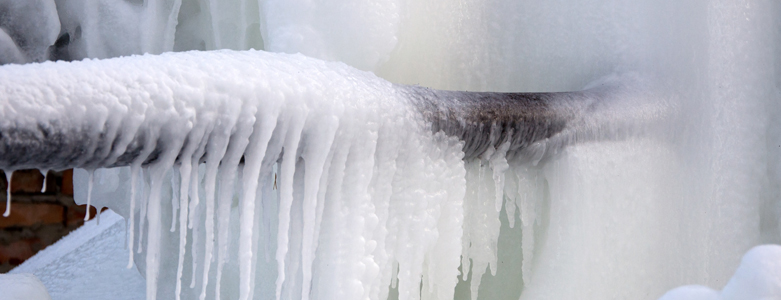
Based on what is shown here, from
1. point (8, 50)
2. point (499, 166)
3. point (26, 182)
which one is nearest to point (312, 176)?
point (499, 166)

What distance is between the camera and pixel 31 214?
4.72ft

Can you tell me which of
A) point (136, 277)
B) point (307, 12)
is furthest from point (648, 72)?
point (136, 277)

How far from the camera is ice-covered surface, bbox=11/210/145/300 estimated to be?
1.22m

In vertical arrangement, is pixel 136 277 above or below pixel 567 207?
below

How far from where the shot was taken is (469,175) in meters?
0.71

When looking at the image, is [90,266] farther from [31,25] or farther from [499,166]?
[499,166]

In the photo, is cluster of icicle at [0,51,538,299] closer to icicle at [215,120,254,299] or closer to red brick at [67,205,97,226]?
icicle at [215,120,254,299]

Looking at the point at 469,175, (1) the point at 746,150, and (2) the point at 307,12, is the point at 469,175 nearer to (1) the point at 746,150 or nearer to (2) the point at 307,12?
(2) the point at 307,12

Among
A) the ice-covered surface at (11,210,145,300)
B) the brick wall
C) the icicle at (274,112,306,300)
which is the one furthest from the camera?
the brick wall

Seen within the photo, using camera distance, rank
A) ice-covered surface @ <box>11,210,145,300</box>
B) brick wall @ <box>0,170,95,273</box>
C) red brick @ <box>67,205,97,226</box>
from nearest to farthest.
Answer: ice-covered surface @ <box>11,210,145,300</box>, brick wall @ <box>0,170,95,273</box>, red brick @ <box>67,205,97,226</box>

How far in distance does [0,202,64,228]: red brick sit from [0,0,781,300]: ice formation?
0.72 meters

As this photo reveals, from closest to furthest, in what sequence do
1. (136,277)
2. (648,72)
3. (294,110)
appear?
(294,110)
(648,72)
(136,277)

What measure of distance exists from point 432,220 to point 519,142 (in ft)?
0.47

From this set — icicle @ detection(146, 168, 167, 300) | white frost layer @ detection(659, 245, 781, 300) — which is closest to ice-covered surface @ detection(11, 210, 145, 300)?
icicle @ detection(146, 168, 167, 300)
